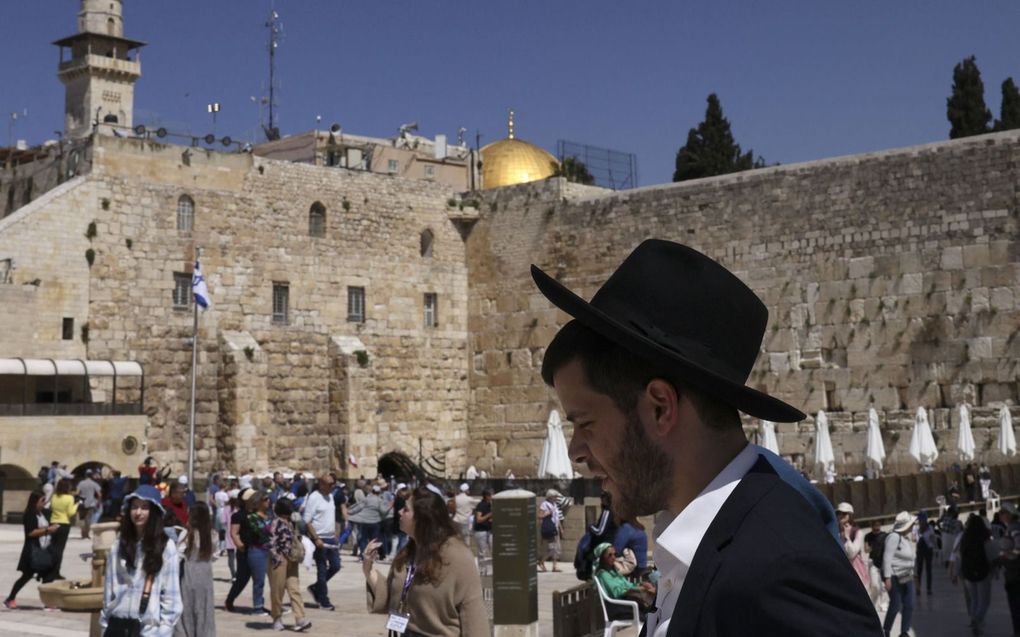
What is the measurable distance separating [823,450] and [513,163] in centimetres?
1606

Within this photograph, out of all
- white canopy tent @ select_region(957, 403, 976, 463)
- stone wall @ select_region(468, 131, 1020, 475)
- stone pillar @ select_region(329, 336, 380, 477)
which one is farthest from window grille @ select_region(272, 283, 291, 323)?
white canopy tent @ select_region(957, 403, 976, 463)

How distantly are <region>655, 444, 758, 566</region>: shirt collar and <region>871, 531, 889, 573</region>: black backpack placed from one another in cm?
868

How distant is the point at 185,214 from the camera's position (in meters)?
24.4

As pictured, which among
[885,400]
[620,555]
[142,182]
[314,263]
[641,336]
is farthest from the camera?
[314,263]

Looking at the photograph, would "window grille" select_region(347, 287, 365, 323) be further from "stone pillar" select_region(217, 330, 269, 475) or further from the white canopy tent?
the white canopy tent

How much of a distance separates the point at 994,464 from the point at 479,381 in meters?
10.6

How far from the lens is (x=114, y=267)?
23.4 m

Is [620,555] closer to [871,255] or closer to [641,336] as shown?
[641,336]

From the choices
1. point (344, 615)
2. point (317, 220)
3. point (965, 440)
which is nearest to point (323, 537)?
point (344, 615)

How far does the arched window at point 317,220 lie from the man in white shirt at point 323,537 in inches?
554

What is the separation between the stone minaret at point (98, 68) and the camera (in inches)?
1831

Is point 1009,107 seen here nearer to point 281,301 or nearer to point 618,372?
point 281,301

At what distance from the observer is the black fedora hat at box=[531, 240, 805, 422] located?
1.55 meters

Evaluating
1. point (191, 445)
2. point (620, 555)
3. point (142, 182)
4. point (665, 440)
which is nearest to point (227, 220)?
point (142, 182)
